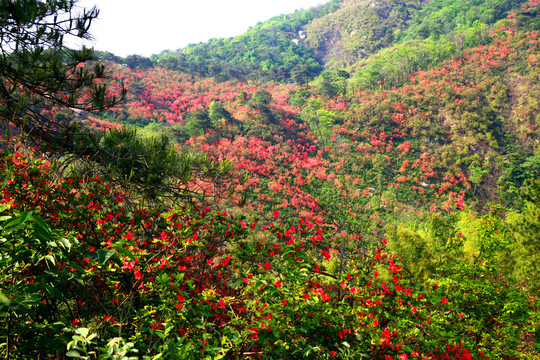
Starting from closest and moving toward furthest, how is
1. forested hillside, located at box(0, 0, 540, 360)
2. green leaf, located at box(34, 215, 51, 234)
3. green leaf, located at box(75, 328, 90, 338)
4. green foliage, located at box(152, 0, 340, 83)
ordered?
1. green leaf, located at box(34, 215, 51, 234)
2. green leaf, located at box(75, 328, 90, 338)
3. forested hillside, located at box(0, 0, 540, 360)
4. green foliage, located at box(152, 0, 340, 83)

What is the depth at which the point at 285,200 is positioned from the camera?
15.6m

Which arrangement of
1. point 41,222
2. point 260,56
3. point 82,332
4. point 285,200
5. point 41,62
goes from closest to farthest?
point 41,222 → point 82,332 → point 41,62 → point 285,200 → point 260,56

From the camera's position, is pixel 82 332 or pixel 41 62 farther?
pixel 41 62

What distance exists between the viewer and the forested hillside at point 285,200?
6.33 ft

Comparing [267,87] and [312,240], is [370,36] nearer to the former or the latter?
[267,87]

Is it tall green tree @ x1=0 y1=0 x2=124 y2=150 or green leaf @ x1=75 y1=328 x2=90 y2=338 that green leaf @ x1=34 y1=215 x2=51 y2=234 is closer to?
green leaf @ x1=75 y1=328 x2=90 y2=338

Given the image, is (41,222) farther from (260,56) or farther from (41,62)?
(260,56)

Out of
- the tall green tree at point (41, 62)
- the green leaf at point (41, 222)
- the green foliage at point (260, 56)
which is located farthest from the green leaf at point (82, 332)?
the green foliage at point (260, 56)

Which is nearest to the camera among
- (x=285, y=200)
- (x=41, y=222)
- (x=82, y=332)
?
(x=41, y=222)

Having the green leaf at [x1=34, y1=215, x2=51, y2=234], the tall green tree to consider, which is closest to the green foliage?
the tall green tree

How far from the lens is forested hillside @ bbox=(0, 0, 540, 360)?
1929 millimetres

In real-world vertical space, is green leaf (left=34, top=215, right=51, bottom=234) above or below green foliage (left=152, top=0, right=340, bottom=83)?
below

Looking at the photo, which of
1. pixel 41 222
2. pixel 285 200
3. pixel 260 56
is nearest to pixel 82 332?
pixel 41 222

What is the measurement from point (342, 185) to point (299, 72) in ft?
68.7
